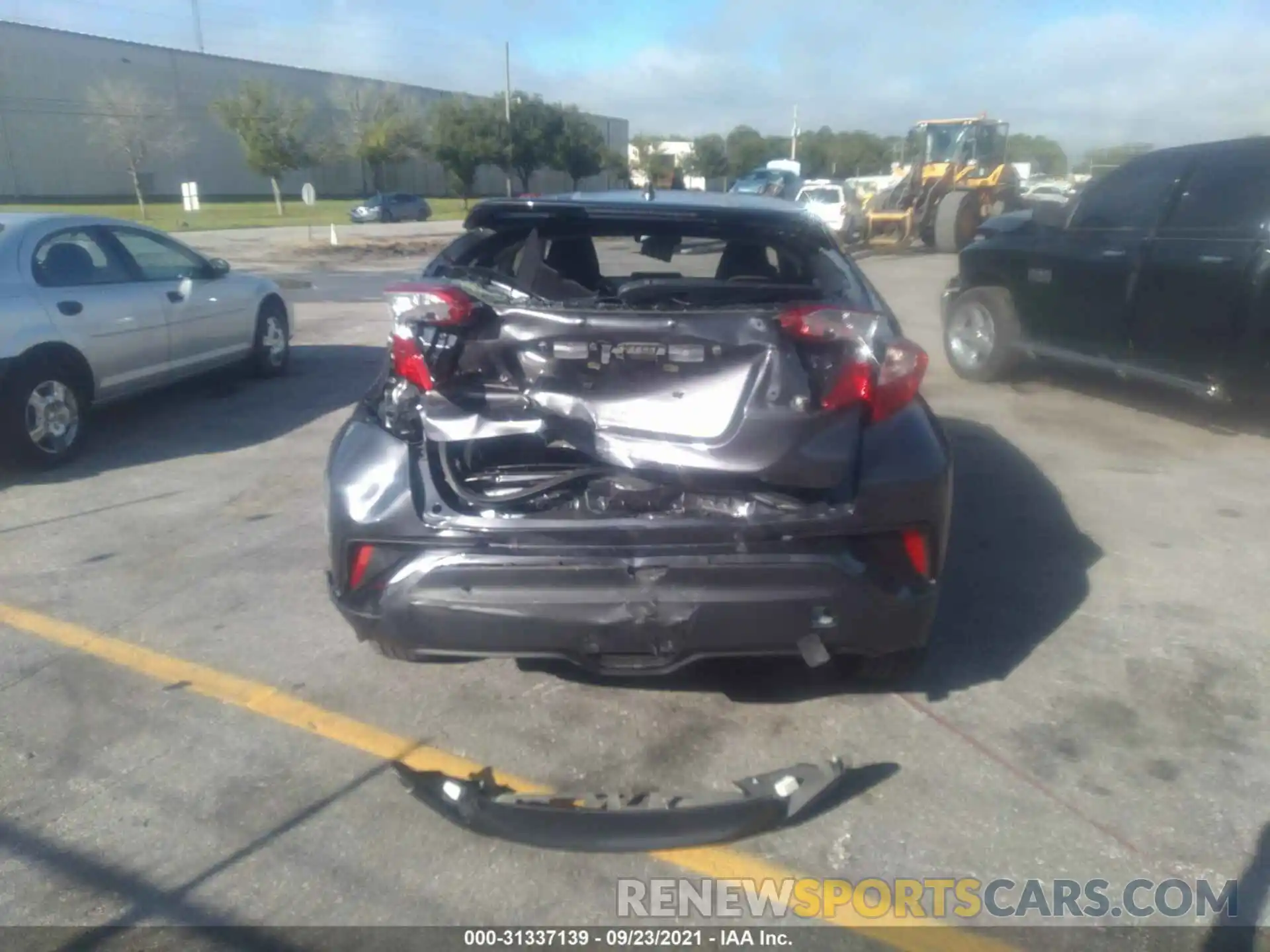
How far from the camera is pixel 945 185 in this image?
25.1 meters

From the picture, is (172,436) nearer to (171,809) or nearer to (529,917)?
(171,809)

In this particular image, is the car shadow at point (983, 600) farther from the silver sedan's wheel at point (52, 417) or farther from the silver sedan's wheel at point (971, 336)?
the silver sedan's wheel at point (52, 417)

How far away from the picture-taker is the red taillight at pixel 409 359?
136 inches

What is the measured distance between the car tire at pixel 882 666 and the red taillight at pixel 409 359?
165 centimetres

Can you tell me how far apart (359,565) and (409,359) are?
70 cm

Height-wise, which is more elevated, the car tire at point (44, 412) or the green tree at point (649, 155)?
the green tree at point (649, 155)

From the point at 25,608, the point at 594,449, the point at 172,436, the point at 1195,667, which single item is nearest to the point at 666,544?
the point at 594,449

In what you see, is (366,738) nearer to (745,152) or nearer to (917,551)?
(917,551)

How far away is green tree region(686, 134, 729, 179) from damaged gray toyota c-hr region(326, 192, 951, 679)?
62.6 meters

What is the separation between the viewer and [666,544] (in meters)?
3.10

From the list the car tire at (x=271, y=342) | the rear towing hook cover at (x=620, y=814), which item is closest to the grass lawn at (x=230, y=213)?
the car tire at (x=271, y=342)

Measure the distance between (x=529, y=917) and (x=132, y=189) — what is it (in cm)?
6200

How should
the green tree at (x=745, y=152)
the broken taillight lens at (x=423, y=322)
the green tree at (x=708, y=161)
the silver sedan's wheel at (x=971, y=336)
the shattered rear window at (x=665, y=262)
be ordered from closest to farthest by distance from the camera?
1. the broken taillight lens at (x=423, y=322)
2. the shattered rear window at (x=665, y=262)
3. the silver sedan's wheel at (x=971, y=336)
4. the green tree at (x=708, y=161)
5. the green tree at (x=745, y=152)
